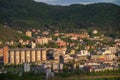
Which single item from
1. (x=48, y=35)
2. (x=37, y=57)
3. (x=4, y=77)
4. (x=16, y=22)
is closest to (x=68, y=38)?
(x=48, y=35)

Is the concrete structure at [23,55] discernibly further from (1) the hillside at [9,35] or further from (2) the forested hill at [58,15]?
(2) the forested hill at [58,15]

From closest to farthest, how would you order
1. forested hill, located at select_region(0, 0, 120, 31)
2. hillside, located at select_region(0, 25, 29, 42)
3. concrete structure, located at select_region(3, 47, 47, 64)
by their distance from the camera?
concrete structure, located at select_region(3, 47, 47, 64) < hillside, located at select_region(0, 25, 29, 42) < forested hill, located at select_region(0, 0, 120, 31)

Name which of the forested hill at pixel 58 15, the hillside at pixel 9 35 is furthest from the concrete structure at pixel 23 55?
the forested hill at pixel 58 15

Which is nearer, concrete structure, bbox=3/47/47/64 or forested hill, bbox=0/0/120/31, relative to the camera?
concrete structure, bbox=3/47/47/64

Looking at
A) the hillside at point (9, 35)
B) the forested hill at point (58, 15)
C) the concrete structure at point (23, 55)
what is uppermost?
the forested hill at point (58, 15)

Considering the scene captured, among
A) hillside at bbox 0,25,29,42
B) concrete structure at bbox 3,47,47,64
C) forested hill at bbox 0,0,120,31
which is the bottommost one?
concrete structure at bbox 3,47,47,64

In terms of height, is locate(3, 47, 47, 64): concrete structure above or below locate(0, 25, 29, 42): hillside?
below

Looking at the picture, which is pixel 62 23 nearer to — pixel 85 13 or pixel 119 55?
pixel 85 13

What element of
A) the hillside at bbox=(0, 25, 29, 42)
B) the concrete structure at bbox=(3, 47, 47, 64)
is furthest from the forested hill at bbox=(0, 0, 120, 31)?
the concrete structure at bbox=(3, 47, 47, 64)

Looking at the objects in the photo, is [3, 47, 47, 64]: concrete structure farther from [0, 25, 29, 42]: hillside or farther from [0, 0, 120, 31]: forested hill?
[0, 0, 120, 31]: forested hill
